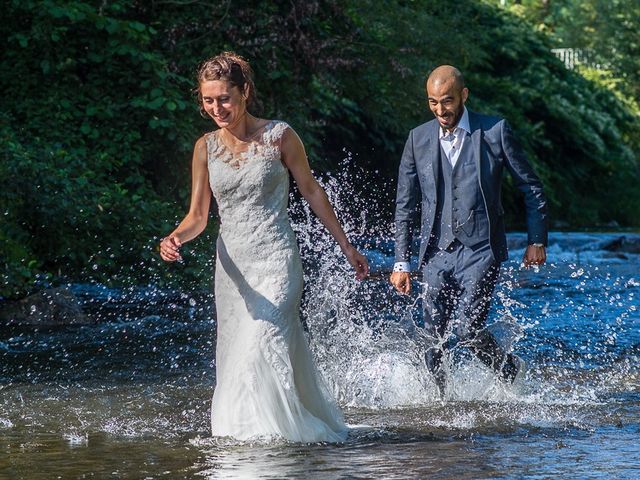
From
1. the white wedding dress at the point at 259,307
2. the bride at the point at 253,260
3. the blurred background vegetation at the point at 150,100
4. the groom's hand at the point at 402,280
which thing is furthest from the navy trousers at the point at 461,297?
the blurred background vegetation at the point at 150,100

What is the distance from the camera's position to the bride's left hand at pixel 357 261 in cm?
634

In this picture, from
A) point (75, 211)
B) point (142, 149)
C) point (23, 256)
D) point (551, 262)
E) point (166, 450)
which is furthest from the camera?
point (551, 262)

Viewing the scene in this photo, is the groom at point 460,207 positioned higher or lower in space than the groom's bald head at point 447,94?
lower

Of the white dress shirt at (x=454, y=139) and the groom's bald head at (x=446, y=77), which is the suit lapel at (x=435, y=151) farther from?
the groom's bald head at (x=446, y=77)

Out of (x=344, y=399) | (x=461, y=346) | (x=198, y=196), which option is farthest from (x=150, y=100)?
(x=198, y=196)

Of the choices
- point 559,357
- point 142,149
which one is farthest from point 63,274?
point 559,357

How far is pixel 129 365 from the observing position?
9.23 metres

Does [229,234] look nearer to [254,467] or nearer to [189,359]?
[254,467]

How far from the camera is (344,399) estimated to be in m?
7.72

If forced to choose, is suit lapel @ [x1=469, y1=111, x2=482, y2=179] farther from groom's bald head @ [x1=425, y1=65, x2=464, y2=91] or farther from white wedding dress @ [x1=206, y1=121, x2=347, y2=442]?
white wedding dress @ [x1=206, y1=121, x2=347, y2=442]

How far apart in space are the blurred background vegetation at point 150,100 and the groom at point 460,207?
551 cm

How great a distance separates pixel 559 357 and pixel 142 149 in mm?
6981

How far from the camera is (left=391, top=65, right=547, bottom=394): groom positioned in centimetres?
692

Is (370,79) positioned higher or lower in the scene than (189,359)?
higher
